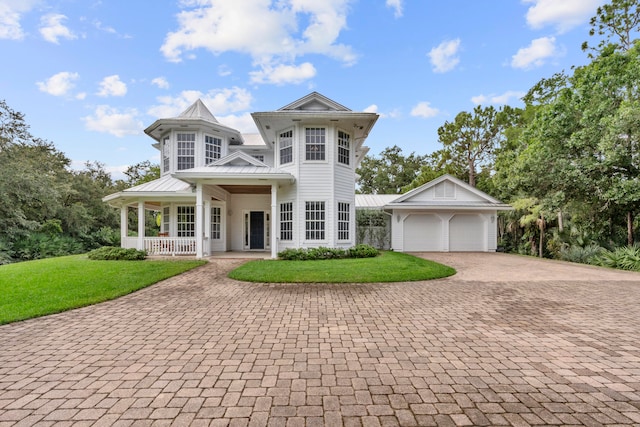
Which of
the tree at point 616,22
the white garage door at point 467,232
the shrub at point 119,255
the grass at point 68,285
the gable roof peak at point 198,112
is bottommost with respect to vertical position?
the grass at point 68,285

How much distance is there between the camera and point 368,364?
11.0 feet

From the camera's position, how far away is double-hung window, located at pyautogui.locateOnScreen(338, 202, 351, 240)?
13.8m

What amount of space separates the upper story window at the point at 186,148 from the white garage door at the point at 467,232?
51.8 feet

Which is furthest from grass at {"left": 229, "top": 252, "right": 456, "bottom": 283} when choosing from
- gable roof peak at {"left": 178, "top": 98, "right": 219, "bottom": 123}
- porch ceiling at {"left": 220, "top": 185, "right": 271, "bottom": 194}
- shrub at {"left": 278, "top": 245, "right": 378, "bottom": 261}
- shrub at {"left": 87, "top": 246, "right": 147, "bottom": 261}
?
gable roof peak at {"left": 178, "top": 98, "right": 219, "bottom": 123}

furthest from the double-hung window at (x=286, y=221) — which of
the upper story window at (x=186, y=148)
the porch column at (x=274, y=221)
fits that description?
the upper story window at (x=186, y=148)

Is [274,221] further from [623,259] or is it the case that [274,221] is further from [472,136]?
[472,136]

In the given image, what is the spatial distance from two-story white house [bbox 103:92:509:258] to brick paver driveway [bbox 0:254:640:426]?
23.1 feet

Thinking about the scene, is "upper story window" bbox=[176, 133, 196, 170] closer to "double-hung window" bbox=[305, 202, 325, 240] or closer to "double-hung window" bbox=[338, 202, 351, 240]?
"double-hung window" bbox=[305, 202, 325, 240]

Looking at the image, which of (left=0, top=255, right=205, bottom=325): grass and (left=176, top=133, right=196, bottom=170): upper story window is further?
(left=176, top=133, right=196, bottom=170): upper story window

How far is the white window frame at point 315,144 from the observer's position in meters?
13.5

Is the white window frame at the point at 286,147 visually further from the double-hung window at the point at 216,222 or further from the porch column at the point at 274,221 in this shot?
the double-hung window at the point at 216,222

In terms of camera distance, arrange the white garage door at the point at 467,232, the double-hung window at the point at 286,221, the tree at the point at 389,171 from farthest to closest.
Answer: the tree at the point at 389,171, the white garage door at the point at 467,232, the double-hung window at the point at 286,221

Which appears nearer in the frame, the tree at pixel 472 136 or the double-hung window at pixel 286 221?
the double-hung window at pixel 286 221

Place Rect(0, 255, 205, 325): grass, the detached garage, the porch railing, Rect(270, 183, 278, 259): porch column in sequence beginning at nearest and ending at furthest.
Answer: Rect(0, 255, 205, 325): grass < Rect(270, 183, 278, 259): porch column < the porch railing < the detached garage
